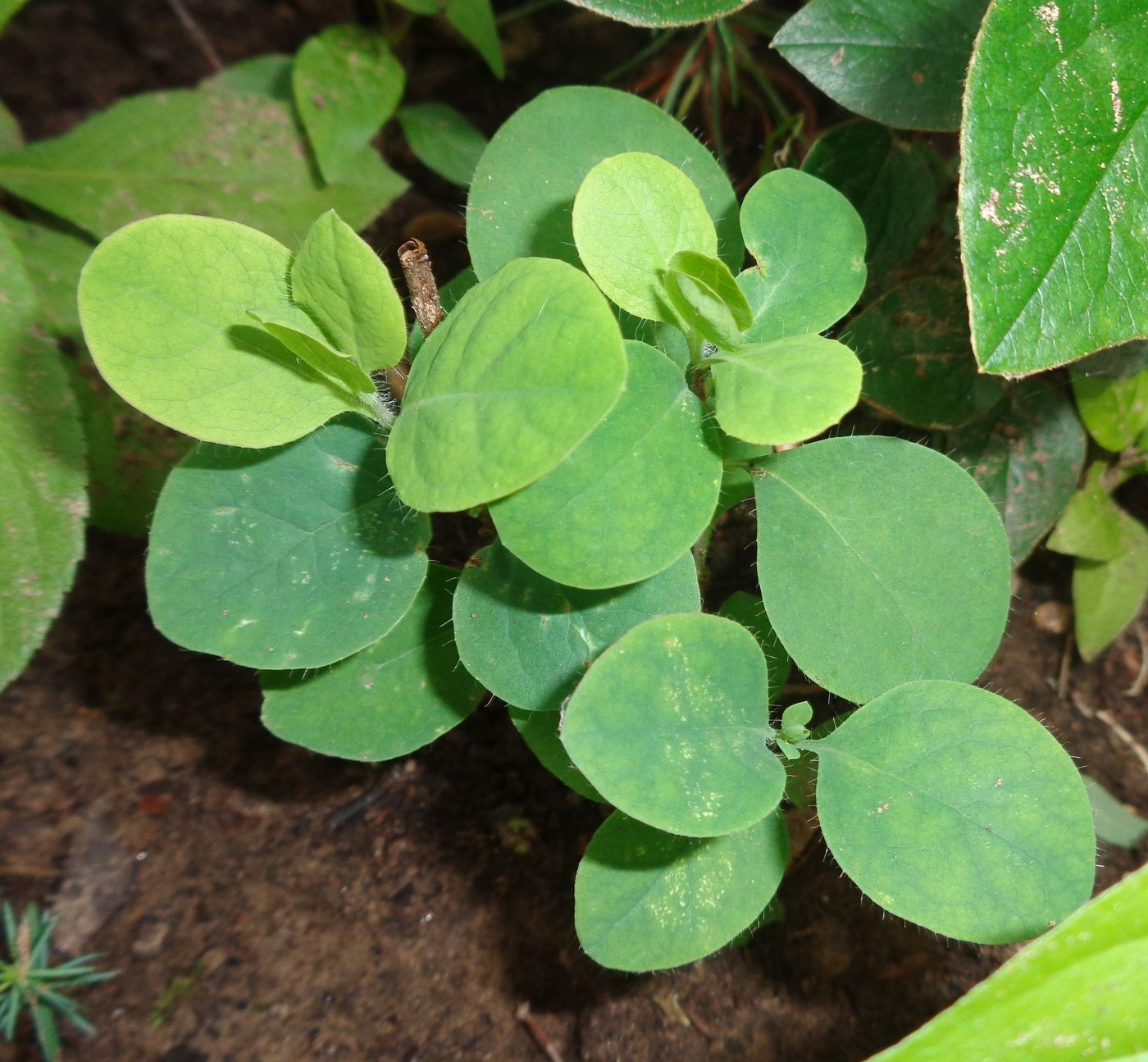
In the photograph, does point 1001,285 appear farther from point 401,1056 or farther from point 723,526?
point 401,1056

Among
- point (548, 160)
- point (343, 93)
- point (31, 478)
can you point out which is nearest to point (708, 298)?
point (548, 160)

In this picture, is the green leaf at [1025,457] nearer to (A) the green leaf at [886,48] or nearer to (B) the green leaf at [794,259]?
(A) the green leaf at [886,48]

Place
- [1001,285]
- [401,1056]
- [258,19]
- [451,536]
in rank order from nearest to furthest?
[1001,285]
[401,1056]
[451,536]
[258,19]

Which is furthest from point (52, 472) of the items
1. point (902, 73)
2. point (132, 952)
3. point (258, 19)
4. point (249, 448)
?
point (258, 19)

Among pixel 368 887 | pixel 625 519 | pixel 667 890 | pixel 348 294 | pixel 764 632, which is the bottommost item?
pixel 368 887

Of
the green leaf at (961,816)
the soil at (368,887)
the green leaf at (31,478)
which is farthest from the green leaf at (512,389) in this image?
the green leaf at (31,478)

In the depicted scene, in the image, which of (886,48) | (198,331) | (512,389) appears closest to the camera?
(512,389)

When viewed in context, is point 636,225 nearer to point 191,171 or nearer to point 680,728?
point 680,728
